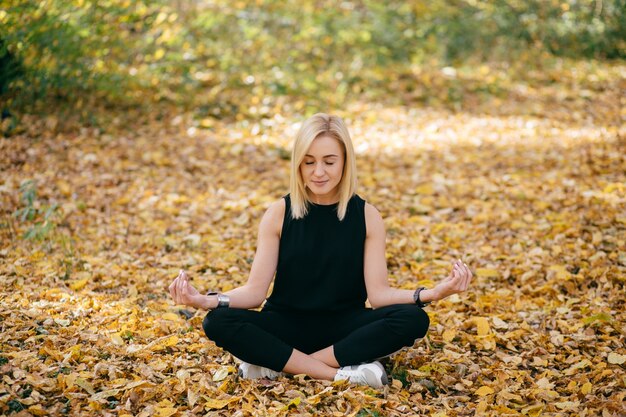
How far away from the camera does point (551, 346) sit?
3639mm

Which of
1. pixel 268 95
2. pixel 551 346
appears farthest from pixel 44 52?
pixel 551 346

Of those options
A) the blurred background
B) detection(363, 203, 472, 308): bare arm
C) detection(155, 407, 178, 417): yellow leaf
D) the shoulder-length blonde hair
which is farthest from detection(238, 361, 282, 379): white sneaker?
the blurred background

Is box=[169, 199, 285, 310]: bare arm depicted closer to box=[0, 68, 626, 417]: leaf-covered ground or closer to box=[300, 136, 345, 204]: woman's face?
box=[300, 136, 345, 204]: woman's face

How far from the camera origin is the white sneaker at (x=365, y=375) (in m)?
3.13

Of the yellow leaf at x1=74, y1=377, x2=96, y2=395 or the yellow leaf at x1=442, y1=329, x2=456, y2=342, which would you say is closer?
the yellow leaf at x1=74, y1=377, x2=96, y2=395

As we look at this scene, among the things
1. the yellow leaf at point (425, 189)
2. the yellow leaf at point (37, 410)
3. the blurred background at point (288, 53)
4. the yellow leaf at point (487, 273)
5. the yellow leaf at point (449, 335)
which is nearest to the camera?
the yellow leaf at point (37, 410)

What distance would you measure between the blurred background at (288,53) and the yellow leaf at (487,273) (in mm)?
4267

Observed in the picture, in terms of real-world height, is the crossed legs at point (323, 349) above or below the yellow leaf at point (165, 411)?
above

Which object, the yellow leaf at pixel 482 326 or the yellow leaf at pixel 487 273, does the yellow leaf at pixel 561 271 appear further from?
the yellow leaf at pixel 482 326

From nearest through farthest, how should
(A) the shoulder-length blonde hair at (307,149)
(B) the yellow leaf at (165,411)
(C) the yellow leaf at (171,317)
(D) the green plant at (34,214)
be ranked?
(B) the yellow leaf at (165,411), (A) the shoulder-length blonde hair at (307,149), (C) the yellow leaf at (171,317), (D) the green plant at (34,214)

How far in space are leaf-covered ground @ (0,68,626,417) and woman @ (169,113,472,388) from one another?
0.15 m

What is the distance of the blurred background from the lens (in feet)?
23.5

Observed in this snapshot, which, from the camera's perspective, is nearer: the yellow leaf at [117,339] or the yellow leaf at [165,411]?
the yellow leaf at [165,411]

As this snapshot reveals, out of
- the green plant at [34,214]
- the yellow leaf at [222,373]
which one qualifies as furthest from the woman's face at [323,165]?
the green plant at [34,214]
